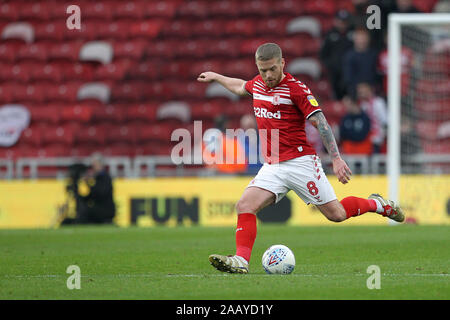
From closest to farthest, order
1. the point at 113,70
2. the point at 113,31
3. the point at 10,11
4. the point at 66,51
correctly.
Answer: the point at 113,70
the point at 66,51
the point at 113,31
the point at 10,11

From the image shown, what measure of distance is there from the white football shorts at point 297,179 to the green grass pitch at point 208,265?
2.39 feet

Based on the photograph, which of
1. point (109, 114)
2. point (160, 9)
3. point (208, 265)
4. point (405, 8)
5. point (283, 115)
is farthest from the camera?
point (160, 9)

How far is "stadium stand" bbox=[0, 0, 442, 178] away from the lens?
816 inches

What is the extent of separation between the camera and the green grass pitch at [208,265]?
670 cm

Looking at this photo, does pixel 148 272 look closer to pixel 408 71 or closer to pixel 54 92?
pixel 408 71

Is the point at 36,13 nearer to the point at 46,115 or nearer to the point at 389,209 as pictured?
the point at 46,115

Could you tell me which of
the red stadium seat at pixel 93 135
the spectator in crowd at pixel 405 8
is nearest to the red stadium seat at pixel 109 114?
the red stadium seat at pixel 93 135

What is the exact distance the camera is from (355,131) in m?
17.6

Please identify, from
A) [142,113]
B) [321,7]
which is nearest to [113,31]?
[142,113]

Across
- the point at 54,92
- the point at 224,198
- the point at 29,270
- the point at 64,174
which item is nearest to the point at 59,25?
the point at 54,92

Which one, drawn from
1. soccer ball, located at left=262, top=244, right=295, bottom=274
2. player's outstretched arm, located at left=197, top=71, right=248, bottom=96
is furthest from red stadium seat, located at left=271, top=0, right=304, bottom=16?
soccer ball, located at left=262, top=244, right=295, bottom=274

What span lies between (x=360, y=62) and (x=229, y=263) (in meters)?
11.4

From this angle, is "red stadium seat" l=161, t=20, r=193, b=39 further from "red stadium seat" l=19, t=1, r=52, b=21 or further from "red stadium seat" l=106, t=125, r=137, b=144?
"red stadium seat" l=106, t=125, r=137, b=144

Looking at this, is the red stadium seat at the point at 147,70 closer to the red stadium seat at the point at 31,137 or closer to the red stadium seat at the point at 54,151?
the red stadium seat at the point at 54,151
